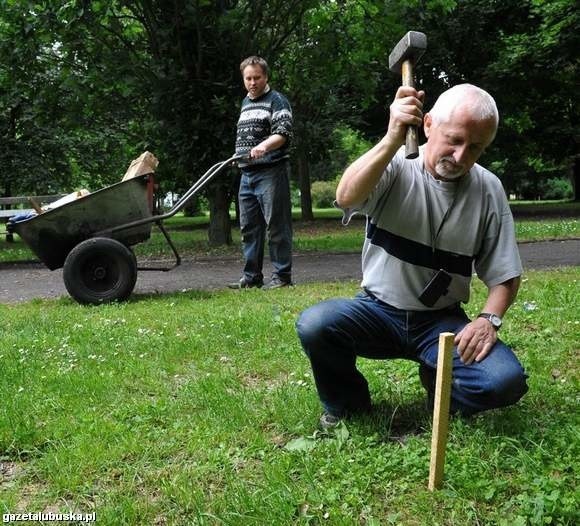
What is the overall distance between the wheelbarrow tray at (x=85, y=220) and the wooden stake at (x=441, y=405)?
14.5ft

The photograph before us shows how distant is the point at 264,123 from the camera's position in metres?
6.66

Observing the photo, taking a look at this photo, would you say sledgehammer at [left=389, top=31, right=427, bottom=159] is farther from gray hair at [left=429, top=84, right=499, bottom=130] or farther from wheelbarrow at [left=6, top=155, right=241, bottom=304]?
wheelbarrow at [left=6, top=155, right=241, bottom=304]

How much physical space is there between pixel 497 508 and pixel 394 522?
1.17 ft

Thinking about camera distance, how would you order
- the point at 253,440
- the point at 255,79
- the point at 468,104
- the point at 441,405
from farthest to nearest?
1. the point at 255,79
2. the point at 253,440
3. the point at 468,104
4. the point at 441,405

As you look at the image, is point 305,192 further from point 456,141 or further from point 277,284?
point 456,141

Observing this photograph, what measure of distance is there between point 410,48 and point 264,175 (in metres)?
4.11

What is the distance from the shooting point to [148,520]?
2295 millimetres

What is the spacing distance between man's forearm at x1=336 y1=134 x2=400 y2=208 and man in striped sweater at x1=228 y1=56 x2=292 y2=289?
3.88m

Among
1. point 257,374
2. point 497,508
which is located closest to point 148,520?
point 497,508

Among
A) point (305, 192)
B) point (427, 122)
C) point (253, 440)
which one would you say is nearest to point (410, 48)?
point (427, 122)

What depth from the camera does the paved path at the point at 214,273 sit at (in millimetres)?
7562

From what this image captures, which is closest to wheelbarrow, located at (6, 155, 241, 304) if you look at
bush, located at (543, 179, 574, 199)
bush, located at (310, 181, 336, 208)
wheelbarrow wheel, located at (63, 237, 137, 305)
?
wheelbarrow wheel, located at (63, 237, 137, 305)

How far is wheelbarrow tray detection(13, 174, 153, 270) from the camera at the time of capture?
20.0 ft

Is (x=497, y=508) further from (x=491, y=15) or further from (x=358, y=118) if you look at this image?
(x=491, y=15)
